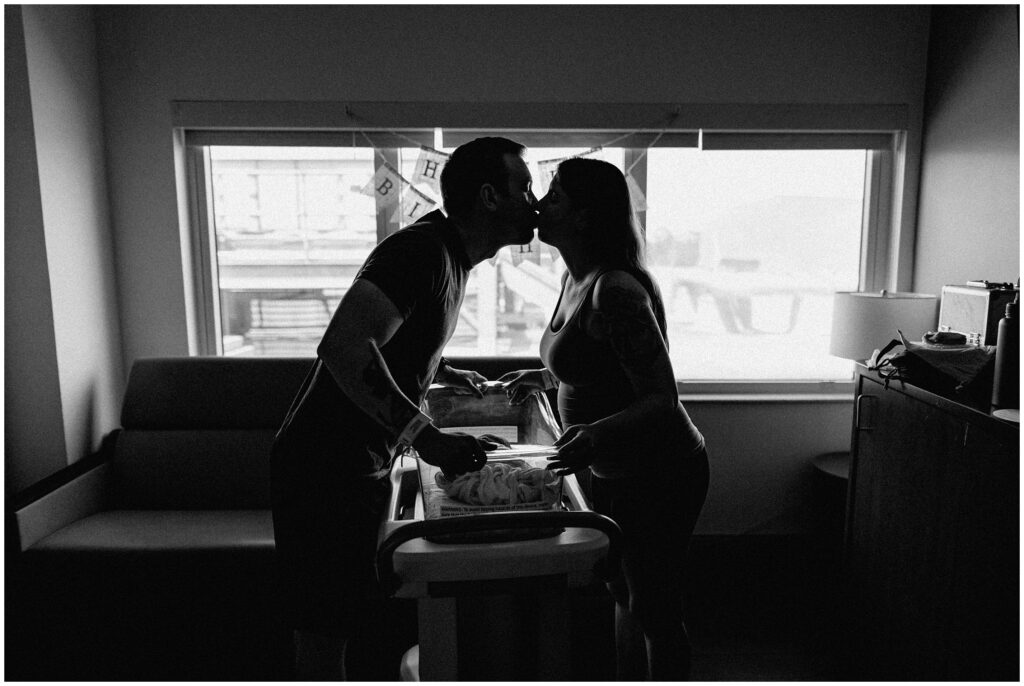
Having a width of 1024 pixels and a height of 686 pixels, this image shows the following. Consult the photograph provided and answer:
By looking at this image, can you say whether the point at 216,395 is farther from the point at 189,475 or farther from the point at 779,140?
the point at 779,140

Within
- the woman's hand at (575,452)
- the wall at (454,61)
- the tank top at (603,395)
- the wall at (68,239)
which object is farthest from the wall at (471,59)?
the woman's hand at (575,452)

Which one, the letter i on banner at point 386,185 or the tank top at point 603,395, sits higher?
the letter i on banner at point 386,185

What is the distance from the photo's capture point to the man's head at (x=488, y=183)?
1.43 m

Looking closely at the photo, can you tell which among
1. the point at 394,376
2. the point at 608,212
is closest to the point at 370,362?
the point at 394,376

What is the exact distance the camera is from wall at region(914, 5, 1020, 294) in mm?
2258

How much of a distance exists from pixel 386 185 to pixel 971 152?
2.18 m

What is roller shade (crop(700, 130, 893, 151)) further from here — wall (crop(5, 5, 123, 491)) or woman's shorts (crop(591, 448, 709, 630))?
wall (crop(5, 5, 123, 491))

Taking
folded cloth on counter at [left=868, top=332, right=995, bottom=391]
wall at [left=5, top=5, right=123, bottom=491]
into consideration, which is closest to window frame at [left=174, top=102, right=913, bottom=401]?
wall at [left=5, top=5, right=123, bottom=491]

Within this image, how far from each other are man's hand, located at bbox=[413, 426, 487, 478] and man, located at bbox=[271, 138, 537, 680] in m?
0.21

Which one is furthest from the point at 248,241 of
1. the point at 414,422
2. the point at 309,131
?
the point at 414,422

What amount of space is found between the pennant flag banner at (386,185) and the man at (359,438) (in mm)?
1347

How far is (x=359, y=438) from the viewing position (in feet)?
4.77

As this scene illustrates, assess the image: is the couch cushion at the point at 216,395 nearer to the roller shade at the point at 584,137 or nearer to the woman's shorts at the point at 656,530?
the roller shade at the point at 584,137

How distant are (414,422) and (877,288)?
8.24 feet
